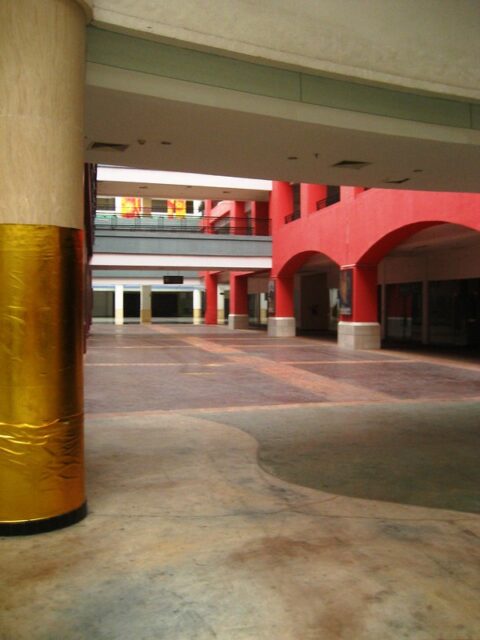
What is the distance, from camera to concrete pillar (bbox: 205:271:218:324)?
155ft

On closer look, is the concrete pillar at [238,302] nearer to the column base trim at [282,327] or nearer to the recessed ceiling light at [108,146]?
the column base trim at [282,327]

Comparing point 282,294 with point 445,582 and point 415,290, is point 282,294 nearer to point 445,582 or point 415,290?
point 415,290

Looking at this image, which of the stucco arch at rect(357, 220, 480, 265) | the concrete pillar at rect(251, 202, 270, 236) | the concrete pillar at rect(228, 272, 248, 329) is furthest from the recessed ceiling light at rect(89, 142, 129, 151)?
the concrete pillar at rect(228, 272, 248, 329)

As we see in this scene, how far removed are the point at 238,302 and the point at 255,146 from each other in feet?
107

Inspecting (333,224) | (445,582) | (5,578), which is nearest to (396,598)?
(445,582)

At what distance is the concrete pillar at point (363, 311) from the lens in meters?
23.1

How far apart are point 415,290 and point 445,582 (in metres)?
25.2

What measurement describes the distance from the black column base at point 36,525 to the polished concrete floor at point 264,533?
0.24ft

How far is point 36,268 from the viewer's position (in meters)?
4.50

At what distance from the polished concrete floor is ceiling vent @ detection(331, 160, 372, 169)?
3927mm

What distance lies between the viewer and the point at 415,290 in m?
27.8

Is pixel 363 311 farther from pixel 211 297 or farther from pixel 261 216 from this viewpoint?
pixel 211 297

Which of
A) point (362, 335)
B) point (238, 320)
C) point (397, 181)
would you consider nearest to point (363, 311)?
point (362, 335)

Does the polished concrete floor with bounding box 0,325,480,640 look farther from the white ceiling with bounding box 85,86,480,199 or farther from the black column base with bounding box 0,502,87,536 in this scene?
the white ceiling with bounding box 85,86,480,199
